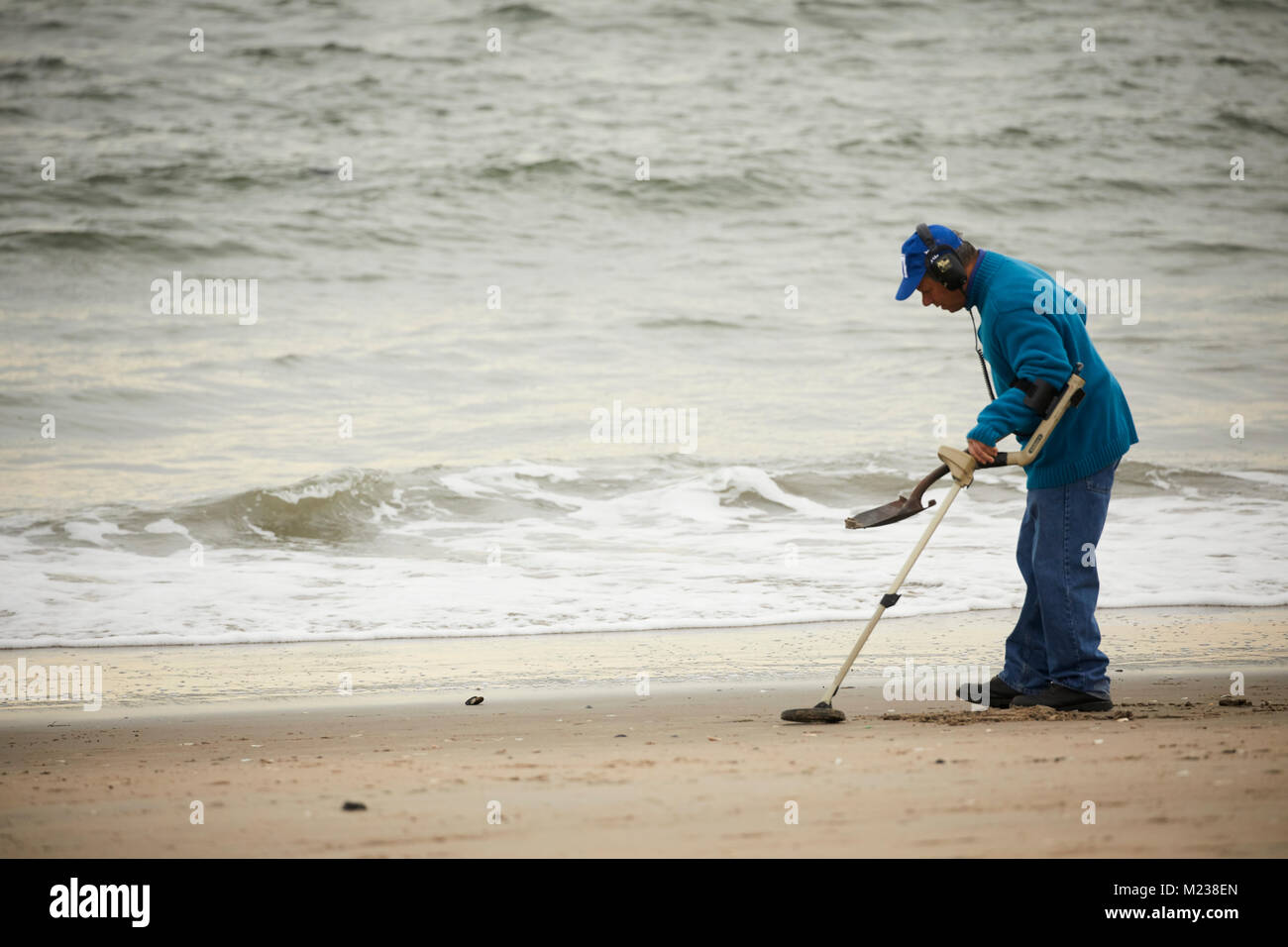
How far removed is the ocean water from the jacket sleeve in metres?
2.66

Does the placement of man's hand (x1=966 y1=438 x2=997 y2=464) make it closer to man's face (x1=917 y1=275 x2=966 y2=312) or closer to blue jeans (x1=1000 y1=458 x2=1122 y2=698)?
blue jeans (x1=1000 y1=458 x2=1122 y2=698)

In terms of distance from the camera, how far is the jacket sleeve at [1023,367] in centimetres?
350

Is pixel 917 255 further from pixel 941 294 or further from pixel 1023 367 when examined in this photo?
pixel 1023 367

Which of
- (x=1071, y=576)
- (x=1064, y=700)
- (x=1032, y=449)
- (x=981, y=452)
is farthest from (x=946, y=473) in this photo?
(x=1064, y=700)

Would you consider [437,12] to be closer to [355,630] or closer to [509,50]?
[509,50]

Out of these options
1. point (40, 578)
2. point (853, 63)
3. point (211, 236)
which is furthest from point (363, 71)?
point (40, 578)

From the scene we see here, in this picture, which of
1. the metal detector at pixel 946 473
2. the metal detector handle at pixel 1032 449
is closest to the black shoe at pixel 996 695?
the metal detector at pixel 946 473

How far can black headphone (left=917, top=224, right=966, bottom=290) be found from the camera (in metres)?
3.67

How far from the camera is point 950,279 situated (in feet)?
12.1

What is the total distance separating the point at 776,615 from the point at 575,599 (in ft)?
3.69

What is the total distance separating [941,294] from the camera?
12.4ft

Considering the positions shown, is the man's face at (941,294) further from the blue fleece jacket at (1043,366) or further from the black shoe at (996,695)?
the black shoe at (996,695)

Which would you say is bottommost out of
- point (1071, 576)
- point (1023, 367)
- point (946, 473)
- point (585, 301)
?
point (1071, 576)

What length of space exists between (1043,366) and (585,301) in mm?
11999
